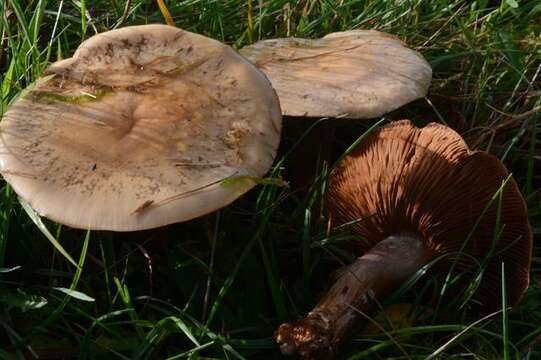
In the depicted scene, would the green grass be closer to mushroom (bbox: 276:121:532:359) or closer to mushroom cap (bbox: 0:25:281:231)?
mushroom (bbox: 276:121:532:359)

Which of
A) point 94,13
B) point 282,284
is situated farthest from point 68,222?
point 94,13

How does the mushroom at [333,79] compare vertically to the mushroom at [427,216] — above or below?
above

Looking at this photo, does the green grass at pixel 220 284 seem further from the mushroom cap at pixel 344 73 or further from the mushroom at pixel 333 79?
the mushroom cap at pixel 344 73

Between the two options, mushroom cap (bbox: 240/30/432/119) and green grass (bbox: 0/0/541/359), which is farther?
mushroom cap (bbox: 240/30/432/119)

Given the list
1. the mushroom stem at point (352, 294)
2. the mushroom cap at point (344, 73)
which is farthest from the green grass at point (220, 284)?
the mushroom cap at point (344, 73)

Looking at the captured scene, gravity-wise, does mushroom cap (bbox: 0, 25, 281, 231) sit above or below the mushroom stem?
above

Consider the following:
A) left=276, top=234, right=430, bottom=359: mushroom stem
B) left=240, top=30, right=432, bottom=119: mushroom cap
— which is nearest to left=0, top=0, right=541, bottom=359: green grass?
left=276, top=234, right=430, bottom=359: mushroom stem

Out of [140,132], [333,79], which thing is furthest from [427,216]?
[140,132]

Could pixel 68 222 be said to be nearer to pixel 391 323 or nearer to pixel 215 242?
pixel 215 242
